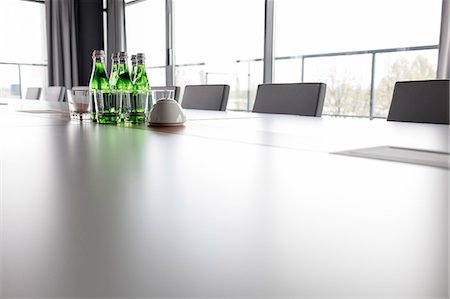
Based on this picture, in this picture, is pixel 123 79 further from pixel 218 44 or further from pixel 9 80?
pixel 9 80

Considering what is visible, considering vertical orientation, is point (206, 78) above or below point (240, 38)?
below

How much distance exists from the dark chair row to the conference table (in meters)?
1.05

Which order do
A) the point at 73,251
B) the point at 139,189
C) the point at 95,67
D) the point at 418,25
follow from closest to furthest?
the point at 73,251 < the point at 139,189 < the point at 95,67 < the point at 418,25

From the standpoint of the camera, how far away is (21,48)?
6180 mm

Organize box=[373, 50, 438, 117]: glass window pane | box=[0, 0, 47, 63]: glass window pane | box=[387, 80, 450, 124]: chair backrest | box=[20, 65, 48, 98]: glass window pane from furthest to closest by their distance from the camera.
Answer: box=[20, 65, 48, 98]: glass window pane → box=[0, 0, 47, 63]: glass window pane → box=[373, 50, 438, 117]: glass window pane → box=[387, 80, 450, 124]: chair backrest

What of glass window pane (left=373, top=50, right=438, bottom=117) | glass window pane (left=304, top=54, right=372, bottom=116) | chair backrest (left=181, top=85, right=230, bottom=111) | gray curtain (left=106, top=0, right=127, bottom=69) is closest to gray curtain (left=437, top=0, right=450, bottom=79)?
glass window pane (left=373, top=50, right=438, bottom=117)

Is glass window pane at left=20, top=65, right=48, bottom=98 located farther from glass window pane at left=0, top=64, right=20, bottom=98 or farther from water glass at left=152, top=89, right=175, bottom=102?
water glass at left=152, top=89, right=175, bottom=102

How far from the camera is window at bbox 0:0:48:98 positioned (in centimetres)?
597

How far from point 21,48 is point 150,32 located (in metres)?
1.94

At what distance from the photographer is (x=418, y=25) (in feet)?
12.2

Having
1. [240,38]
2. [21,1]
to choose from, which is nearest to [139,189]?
[240,38]

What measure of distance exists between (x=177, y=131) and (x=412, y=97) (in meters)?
1.04

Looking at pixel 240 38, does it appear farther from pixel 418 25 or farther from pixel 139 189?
pixel 139 189

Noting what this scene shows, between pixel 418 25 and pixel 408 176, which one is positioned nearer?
pixel 408 176
